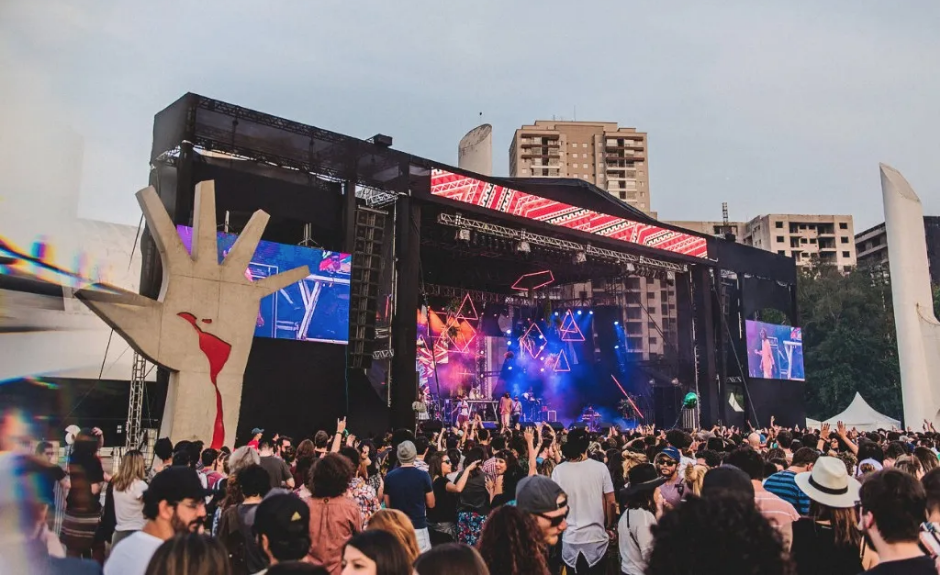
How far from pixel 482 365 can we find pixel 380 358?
9.81m

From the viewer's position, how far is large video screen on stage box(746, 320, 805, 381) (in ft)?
87.3

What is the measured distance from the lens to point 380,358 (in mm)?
16766

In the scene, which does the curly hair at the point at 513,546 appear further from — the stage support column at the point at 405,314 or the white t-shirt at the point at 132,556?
the stage support column at the point at 405,314

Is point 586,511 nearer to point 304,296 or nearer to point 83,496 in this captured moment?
point 83,496

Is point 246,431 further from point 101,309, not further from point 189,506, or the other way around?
point 189,506

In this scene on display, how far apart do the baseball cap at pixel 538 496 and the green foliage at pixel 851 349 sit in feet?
139

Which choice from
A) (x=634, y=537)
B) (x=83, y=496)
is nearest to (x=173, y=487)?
(x=634, y=537)

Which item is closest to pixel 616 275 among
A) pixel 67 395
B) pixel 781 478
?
pixel 67 395

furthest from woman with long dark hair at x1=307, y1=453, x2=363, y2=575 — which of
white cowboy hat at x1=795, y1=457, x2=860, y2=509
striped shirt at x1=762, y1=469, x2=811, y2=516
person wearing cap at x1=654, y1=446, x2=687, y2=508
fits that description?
striped shirt at x1=762, y1=469, x2=811, y2=516

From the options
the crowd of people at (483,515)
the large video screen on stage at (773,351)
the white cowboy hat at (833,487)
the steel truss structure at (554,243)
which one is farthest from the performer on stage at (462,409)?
the white cowboy hat at (833,487)

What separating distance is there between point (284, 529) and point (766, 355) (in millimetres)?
27259

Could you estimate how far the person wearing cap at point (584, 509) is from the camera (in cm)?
486

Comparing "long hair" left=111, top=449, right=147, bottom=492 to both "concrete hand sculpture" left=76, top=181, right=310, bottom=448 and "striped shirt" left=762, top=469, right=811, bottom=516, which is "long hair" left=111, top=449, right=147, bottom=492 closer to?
"striped shirt" left=762, top=469, right=811, bottom=516

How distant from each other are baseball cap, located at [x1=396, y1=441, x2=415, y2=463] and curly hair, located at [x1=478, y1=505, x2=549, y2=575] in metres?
2.45
